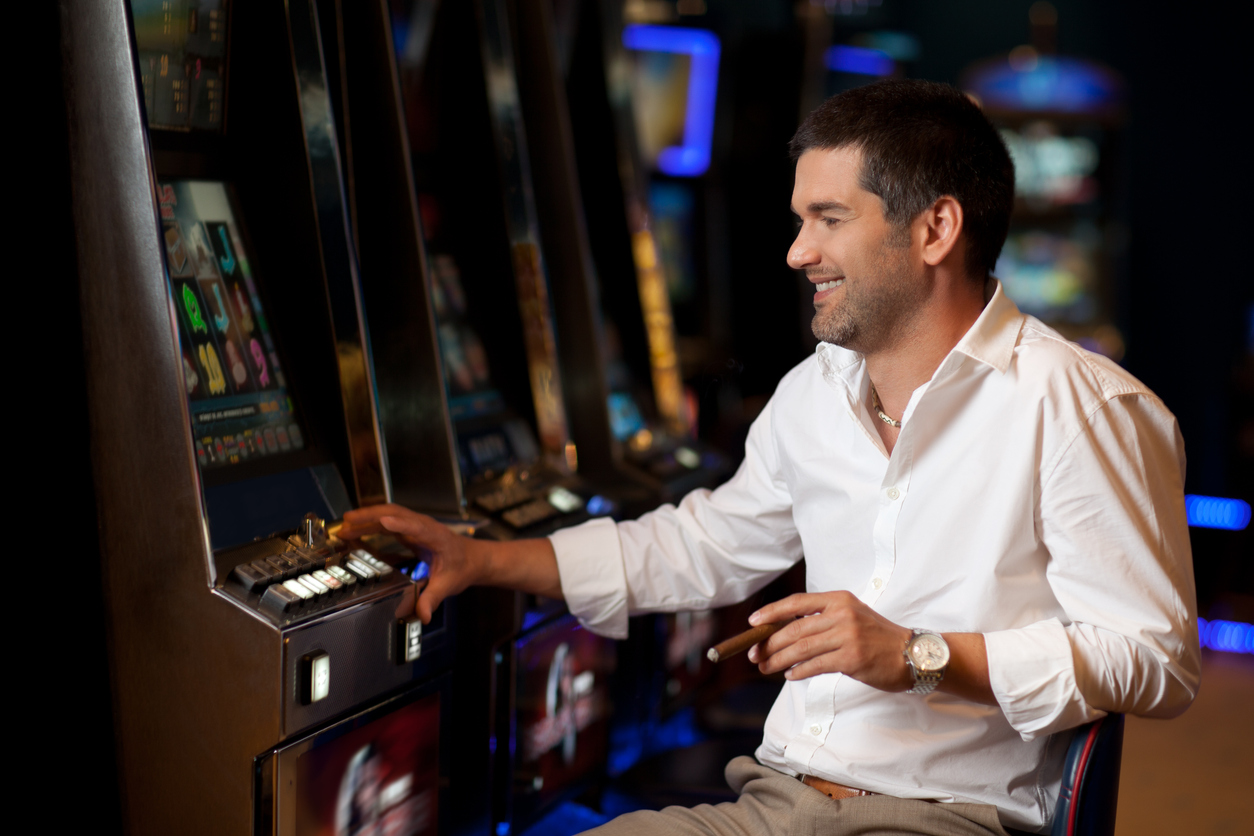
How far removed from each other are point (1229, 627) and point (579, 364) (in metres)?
3.21

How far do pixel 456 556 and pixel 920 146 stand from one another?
0.96 meters

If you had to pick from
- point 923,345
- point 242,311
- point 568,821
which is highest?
point 242,311

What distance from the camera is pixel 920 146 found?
5.10 ft

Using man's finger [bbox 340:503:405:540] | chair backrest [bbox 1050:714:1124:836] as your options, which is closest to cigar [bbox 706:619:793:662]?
chair backrest [bbox 1050:714:1124:836]

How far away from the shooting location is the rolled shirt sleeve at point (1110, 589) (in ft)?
4.43

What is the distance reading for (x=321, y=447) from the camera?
1873 millimetres

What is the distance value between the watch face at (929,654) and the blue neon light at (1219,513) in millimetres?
3637

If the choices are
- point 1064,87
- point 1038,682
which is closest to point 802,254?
point 1038,682

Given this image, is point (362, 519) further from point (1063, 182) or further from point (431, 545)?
point (1063, 182)

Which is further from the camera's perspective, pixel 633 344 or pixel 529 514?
pixel 633 344

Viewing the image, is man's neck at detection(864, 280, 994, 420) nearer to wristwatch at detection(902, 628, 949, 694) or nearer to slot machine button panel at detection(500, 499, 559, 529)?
wristwatch at detection(902, 628, 949, 694)

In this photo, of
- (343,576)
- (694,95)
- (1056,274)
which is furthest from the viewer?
(1056,274)

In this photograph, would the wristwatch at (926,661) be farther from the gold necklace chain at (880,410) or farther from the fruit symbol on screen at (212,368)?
the fruit symbol on screen at (212,368)

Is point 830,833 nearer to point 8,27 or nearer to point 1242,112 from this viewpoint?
point 8,27
